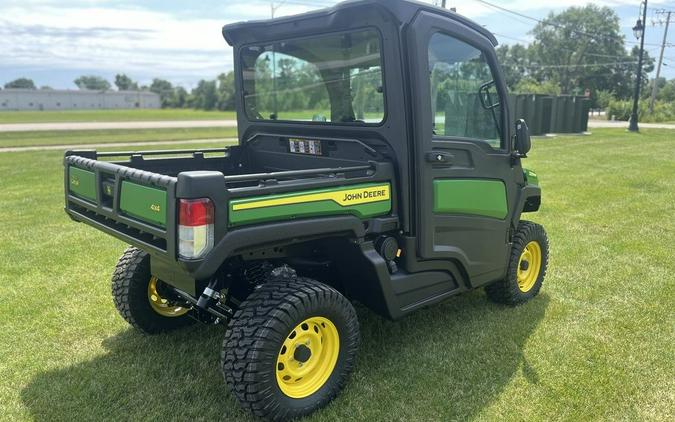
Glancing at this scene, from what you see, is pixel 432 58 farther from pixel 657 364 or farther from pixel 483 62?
pixel 657 364

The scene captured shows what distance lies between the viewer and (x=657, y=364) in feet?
11.4

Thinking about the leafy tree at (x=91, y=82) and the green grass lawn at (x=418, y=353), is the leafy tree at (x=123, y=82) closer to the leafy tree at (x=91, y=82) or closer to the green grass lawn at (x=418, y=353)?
the leafy tree at (x=91, y=82)

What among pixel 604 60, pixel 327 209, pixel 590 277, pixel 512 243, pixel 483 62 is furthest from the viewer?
pixel 604 60

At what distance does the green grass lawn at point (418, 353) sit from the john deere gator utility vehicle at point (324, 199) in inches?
11.5

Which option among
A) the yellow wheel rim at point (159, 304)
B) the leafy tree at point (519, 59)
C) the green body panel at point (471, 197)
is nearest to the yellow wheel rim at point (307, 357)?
the green body panel at point (471, 197)

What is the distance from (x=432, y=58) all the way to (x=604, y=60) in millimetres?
80257

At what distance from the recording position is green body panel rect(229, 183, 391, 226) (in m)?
2.57

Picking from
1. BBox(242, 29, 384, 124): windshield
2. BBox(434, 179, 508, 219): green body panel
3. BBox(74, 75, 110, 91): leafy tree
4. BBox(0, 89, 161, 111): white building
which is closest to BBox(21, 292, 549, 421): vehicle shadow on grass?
BBox(434, 179, 508, 219): green body panel

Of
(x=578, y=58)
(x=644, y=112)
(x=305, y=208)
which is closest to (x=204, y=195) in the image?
(x=305, y=208)

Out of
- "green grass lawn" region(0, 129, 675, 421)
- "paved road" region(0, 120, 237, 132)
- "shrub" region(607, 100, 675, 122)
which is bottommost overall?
"green grass lawn" region(0, 129, 675, 421)

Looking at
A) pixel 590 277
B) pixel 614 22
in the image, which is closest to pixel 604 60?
pixel 614 22

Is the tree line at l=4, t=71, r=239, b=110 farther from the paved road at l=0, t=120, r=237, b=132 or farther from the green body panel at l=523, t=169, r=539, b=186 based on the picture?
the green body panel at l=523, t=169, r=539, b=186

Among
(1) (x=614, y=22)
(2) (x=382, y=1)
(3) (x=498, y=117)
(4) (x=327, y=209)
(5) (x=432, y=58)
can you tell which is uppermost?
(1) (x=614, y=22)

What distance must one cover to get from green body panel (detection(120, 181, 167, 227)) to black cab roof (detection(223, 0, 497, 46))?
1.49 meters
